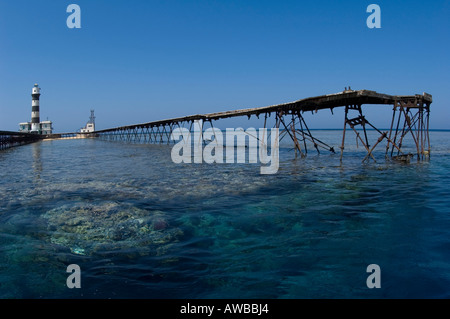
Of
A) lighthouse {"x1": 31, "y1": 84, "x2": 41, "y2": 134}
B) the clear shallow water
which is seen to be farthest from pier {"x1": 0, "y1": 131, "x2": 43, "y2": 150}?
the clear shallow water

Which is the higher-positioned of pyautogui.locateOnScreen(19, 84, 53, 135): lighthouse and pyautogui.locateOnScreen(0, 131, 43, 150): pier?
pyautogui.locateOnScreen(19, 84, 53, 135): lighthouse

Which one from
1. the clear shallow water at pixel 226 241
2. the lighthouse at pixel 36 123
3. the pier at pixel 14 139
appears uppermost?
the lighthouse at pixel 36 123

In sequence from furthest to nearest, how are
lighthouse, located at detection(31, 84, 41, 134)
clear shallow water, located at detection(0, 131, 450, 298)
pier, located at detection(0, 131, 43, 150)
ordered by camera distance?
lighthouse, located at detection(31, 84, 41, 134)
pier, located at detection(0, 131, 43, 150)
clear shallow water, located at detection(0, 131, 450, 298)

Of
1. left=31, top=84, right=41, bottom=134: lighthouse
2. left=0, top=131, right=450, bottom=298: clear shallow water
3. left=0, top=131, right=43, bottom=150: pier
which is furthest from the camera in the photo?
left=31, top=84, right=41, bottom=134: lighthouse

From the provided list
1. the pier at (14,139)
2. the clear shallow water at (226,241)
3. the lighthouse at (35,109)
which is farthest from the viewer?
the lighthouse at (35,109)

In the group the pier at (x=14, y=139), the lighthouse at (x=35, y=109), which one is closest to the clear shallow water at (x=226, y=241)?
the pier at (x=14, y=139)

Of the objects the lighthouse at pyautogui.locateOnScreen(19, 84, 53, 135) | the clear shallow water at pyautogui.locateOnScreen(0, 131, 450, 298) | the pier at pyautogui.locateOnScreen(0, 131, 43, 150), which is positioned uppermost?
the lighthouse at pyautogui.locateOnScreen(19, 84, 53, 135)

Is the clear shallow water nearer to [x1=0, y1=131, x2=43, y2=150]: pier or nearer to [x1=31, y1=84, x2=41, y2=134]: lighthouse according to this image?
[x1=0, y1=131, x2=43, y2=150]: pier

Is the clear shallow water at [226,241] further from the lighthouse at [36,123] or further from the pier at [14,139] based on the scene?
the lighthouse at [36,123]

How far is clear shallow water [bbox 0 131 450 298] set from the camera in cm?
392

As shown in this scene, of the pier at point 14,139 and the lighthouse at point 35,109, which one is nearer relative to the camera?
the pier at point 14,139

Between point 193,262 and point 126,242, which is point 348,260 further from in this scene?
point 126,242

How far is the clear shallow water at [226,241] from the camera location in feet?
12.9

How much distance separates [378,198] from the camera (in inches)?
341
